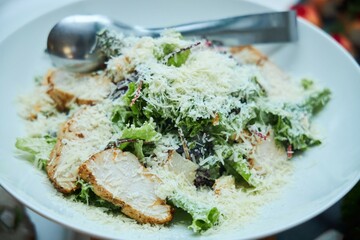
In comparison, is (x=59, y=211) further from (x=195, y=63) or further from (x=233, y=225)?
(x=195, y=63)

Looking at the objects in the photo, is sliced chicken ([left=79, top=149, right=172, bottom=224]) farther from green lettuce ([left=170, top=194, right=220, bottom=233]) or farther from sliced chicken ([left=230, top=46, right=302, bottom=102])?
sliced chicken ([left=230, top=46, right=302, bottom=102])

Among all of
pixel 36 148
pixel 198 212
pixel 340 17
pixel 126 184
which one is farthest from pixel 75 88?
pixel 340 17

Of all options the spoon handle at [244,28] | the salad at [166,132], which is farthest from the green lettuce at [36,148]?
the spoon handle at [244,28]

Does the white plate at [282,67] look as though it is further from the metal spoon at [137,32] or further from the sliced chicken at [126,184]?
the metal spoon at [137,32]

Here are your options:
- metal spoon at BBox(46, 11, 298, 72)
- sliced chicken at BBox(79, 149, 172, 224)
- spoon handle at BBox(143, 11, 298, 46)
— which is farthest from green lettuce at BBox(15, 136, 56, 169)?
spoon handle at BBox(143, 11, 298, 46)

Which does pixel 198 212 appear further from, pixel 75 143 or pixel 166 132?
pixel 75 143

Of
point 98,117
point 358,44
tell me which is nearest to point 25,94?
point 98,117
